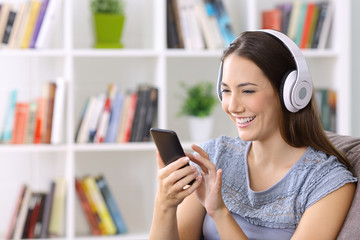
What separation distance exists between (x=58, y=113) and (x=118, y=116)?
29 cm

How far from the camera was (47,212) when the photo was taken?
2938 millimetres

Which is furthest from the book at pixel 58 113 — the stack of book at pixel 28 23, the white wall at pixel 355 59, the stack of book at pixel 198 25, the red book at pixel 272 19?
the white wall at pixel 355 59

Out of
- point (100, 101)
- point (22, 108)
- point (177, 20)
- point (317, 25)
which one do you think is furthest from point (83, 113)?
point (317, 25)

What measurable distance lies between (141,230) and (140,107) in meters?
0.68

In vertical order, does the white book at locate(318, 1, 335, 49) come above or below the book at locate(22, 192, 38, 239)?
above

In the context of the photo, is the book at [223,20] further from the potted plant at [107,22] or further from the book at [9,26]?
the book at [9,26]

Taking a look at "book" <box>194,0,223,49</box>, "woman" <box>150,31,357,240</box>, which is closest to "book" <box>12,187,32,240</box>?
"book" <box>194,0,223,49</box>

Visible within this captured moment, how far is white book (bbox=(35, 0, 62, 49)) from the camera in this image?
287 centimetres

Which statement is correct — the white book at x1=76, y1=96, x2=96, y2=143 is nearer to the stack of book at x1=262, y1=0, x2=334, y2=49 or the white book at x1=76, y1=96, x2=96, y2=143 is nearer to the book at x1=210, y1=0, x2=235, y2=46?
the book at x1=210, y1=0, x2=235, y2=46

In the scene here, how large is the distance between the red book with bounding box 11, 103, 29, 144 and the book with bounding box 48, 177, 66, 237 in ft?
0.98

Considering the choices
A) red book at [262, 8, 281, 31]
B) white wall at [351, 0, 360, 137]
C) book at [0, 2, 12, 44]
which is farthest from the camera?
white wall at [351, 0, 360, 137]

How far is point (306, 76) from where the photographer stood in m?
1.58

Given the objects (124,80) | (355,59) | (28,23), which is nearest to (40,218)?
(124,80)

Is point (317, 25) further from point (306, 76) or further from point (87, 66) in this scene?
point (306, 76)
